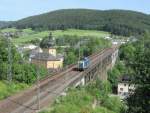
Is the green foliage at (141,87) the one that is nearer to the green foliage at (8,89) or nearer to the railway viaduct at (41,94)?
the railway viaduct at (41,94)

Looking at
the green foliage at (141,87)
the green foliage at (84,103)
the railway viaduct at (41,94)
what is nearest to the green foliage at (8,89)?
the railway viaduct at (41,94)

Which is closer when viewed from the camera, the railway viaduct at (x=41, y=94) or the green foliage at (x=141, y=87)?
the green foliage at (x=141, y=87)

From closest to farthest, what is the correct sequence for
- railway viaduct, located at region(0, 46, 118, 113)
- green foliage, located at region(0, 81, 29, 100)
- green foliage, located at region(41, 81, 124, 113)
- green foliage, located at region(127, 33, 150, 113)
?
green foliage, located at region(127, 33, 150, 113)
green foliage, located at region(41, 81, 124, 113)
railway viaduct, located at region(0, 46, 118, 113)
green foliage, located at region(0, 81, 29, 100)

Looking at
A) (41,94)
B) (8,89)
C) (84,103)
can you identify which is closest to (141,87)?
(84,103)

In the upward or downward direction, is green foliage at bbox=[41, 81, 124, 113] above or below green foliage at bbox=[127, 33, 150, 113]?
below

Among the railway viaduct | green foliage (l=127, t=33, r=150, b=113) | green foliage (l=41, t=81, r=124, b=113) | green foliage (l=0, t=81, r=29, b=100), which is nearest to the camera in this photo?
green foliage (l=127, t=33, r=150, b=113)

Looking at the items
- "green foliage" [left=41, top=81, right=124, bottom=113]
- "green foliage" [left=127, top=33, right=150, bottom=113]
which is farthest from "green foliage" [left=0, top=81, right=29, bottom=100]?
"green foliage" [left=127, top=33, right=150, bottom=113]

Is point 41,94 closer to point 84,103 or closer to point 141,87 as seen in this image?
point 84,103

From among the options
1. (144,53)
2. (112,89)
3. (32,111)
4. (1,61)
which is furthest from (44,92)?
(112,89)

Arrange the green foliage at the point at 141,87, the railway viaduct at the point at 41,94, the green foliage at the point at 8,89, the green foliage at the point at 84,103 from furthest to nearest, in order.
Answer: the green foliage at the point at 8,89 → the railway viaduct at the point at 41,94 → the green foliage at the point at 84,103 → the green foliage at the point at 141,87

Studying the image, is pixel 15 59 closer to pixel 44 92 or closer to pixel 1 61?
pixel 1 61

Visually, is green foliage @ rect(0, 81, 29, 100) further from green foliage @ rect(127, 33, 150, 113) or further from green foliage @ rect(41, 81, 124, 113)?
green foliage @ rect(127, 33, 150, 113)

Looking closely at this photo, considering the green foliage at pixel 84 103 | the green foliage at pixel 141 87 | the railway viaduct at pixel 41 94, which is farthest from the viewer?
the railway viaduct at pixel 41 94

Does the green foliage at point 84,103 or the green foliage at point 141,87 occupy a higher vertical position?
the green foliage at point 141,87
